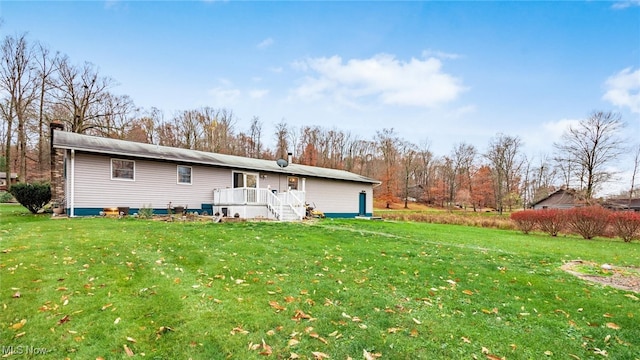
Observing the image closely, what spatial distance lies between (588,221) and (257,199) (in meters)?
15.2

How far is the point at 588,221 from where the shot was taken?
1412 cm

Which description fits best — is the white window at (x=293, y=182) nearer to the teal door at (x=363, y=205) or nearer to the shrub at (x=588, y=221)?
the teal door at (x=363, y=205)

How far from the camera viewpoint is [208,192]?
15836 millimetres

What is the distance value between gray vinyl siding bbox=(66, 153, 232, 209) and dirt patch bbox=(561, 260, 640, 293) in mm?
14367

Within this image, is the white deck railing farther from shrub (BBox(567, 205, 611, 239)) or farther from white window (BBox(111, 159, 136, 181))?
shrub (BBox(567, 205, 611, 239))

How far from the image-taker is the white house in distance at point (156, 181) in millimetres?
12344

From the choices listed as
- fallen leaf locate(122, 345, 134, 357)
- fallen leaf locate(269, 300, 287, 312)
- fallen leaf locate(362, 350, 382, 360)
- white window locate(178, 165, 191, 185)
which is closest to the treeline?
white window locate(178, 165, 191, 185)

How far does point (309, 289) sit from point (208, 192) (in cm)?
1261

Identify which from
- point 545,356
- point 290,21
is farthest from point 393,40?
point 545,356

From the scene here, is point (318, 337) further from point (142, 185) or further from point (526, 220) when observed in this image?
point (526, 220)

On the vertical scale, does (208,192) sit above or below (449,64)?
below

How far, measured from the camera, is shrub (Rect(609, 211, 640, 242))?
516 inches

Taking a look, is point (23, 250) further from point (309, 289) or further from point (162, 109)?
point (162, 109)

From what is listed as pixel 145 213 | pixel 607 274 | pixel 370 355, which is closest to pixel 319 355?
pixel 370 355
